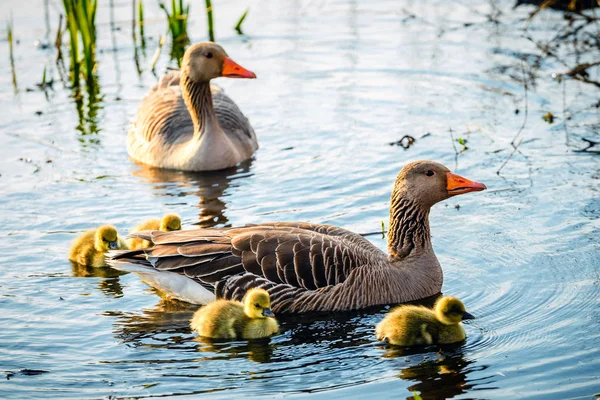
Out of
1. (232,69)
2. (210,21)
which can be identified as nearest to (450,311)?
(232,69)

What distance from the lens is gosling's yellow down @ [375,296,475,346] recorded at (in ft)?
26.0

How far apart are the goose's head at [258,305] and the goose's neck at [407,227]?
1.65m

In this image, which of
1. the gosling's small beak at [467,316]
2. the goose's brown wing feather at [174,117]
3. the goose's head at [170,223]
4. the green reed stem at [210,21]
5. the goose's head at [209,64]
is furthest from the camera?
the green reed stem at [210,21]

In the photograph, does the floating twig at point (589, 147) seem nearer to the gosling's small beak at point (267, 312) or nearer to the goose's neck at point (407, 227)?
the goose's neck at point (407, 227)

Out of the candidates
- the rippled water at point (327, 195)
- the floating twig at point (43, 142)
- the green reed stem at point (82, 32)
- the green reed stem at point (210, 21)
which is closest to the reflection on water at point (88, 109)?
the rippled water at point (327, 195)

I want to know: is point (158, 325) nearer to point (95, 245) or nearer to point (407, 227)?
point (95, 245)

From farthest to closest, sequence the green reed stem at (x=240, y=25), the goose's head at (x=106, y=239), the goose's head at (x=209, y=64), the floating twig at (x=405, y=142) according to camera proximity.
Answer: the green reed stem at (x=240, y=25) < the goose's head at (x=209, y=64) < the floating twig at (x=405, y=142) < the goose's head at (x=106, y=239)

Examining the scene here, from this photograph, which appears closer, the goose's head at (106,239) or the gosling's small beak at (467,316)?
the gosling's small beak at (467,316)

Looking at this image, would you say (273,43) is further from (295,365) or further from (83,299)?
(295,365)

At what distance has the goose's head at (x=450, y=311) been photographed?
7.90m

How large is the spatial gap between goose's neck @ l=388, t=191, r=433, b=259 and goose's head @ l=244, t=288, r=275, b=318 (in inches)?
65.0

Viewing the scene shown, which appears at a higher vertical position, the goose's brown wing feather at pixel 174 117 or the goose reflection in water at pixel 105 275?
the goose's brown wing feather at pixel 174 117

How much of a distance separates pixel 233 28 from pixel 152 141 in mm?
5197

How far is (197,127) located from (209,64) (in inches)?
33.2
